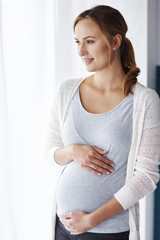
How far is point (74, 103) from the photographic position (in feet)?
4.21

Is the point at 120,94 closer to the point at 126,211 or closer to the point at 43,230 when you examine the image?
the point at 126,211

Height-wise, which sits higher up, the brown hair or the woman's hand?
the brown hair

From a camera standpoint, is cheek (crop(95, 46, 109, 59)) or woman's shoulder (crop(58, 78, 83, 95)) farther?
woman's shoulder (crop(58, 78, 83, 95))

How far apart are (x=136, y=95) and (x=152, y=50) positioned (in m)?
0.87

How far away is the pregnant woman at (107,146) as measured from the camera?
3.79ft

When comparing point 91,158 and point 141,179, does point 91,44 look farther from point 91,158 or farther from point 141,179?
point 141,179

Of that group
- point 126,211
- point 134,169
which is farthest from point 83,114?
point 126,211

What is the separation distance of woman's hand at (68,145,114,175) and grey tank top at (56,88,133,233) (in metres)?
0.02

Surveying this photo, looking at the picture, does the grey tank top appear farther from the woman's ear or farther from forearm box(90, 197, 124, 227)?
the woman's ear

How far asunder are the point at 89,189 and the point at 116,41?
57 centimetres

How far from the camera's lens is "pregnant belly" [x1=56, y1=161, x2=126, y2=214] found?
46.9 inches

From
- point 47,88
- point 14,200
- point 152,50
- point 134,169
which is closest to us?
point 134,169

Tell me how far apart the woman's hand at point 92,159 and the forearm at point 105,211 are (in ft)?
0.37

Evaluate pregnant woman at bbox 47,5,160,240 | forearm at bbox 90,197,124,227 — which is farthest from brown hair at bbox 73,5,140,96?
forearm at bbox 90,197,124,227
